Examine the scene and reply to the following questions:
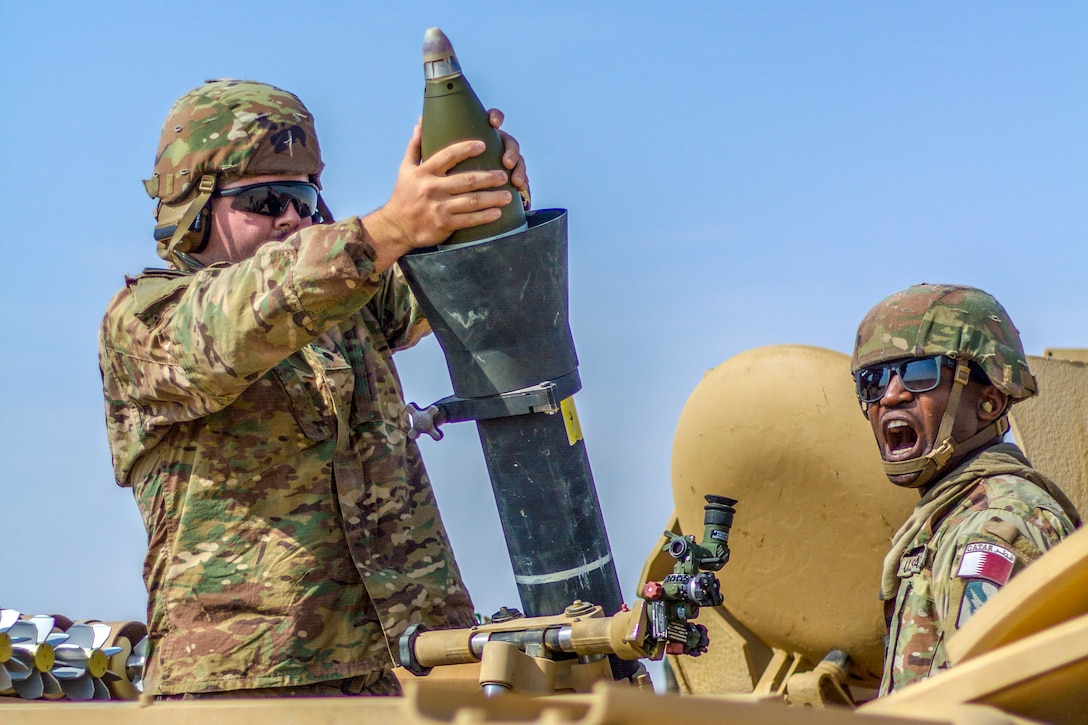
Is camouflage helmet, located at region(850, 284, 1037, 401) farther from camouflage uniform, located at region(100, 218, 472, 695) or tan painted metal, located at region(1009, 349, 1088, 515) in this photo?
tan painted metal, located at region(1009, 349, 1088, 515)

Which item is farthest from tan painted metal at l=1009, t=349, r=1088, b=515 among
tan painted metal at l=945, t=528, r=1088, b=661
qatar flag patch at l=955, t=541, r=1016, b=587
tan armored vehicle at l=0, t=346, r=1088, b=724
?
tan painted metal at l=945, t=528, r=1088, b=661

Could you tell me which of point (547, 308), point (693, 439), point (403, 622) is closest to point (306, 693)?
point (403, 622)

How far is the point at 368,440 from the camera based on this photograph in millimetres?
3680

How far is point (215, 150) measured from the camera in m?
3.68

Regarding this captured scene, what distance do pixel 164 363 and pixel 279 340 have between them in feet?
1.16

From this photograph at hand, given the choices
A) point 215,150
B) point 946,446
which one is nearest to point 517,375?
point 215,150

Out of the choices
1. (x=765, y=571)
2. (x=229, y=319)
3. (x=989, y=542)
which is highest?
(x=229, y=319)

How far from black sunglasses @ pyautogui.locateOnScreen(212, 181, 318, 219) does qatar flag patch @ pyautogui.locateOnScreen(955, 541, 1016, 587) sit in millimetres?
1961

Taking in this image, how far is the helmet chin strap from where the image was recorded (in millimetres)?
3625

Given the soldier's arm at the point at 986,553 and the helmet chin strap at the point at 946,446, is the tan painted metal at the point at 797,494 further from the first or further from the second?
the soldier's arm at the point at 986,553

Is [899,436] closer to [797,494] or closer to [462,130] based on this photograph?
[462,130]

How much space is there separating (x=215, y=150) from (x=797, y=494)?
8.97 ft

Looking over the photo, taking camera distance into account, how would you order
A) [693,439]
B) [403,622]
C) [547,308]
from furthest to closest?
[693,439]
[403,622]
[547,308]

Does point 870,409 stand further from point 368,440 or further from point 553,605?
point 368,440
